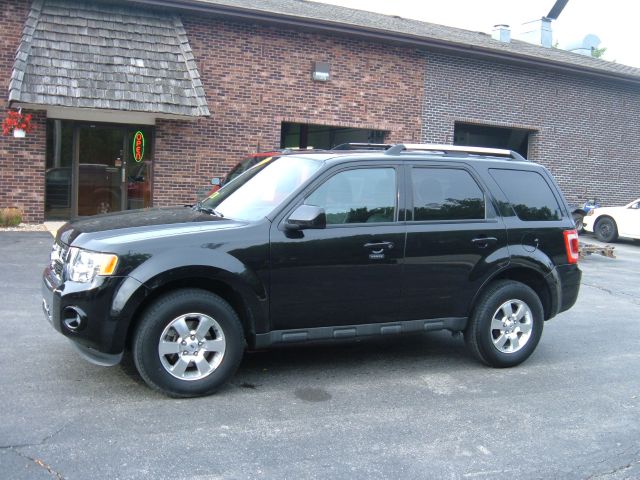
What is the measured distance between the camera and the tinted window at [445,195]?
221 inches

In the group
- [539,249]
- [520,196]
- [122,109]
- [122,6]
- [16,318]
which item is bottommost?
[16,318]

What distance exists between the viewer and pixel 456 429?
177 inches

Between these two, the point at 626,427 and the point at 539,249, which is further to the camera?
the point at 539,249

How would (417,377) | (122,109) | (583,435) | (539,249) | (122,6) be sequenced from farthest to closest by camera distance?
(122,6)
(122,109)
(539,249)
(417,377)
(583,435)

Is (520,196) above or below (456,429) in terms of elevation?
above

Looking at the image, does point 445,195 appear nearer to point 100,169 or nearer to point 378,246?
point 378,246

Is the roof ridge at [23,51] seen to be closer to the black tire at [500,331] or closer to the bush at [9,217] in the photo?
the bush at [9,217]

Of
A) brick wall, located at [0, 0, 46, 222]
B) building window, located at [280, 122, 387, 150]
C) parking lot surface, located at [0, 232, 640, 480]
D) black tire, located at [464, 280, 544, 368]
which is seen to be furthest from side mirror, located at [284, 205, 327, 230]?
building window, located at [280, 122, 387, 150]

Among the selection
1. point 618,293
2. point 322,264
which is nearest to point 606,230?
point 618,293

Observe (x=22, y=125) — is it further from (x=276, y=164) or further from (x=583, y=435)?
(x=583, y=435)

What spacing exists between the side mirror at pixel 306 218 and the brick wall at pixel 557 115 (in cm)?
1327

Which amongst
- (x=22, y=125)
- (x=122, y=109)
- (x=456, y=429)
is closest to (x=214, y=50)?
(x=122, y=109)

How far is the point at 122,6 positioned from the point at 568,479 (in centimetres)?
1321

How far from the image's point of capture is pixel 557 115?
19.8m
